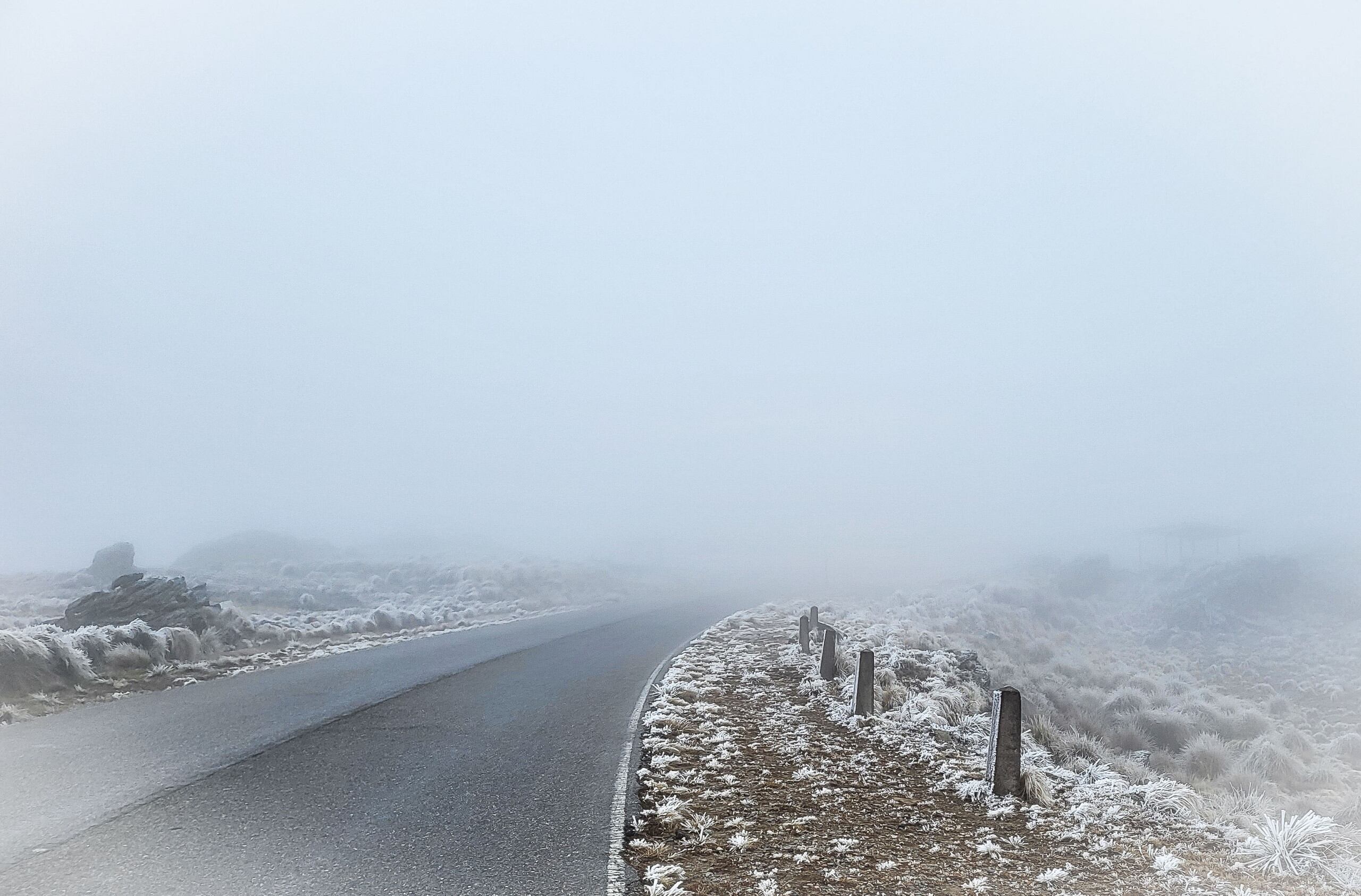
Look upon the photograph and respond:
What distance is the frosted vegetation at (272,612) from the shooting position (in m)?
→ 12.3

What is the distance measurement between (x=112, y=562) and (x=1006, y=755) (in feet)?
159

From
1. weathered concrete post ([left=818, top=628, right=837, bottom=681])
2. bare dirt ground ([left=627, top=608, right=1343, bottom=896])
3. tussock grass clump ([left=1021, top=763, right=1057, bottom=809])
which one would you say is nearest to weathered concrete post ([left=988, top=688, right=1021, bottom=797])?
tussock grass clump ([left=1021, top=763, right=1057, bottom=809])

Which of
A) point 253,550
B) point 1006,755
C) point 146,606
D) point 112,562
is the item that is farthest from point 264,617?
point 253,550

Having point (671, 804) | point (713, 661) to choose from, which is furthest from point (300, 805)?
point (713, 661)

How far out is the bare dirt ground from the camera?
5664 mm

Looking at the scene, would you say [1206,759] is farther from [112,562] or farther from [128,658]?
[112,562]

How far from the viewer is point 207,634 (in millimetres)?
16844

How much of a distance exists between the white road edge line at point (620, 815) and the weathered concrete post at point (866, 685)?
3322mm

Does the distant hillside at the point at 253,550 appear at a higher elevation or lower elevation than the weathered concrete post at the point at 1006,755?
lower

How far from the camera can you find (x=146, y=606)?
19.3 metres

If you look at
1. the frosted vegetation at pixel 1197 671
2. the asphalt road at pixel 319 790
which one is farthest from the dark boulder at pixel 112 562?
the frosted vegetation at pixel 1197 671

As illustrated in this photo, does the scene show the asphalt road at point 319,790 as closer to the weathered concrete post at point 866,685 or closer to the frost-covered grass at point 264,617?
the frost-covered grass at point 264,617

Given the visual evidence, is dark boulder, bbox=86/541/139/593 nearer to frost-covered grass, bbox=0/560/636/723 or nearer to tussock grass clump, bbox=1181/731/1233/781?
frost-covered grass, bbox=0/560/636/723

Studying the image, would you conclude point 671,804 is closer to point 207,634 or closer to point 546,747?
point 546,747
